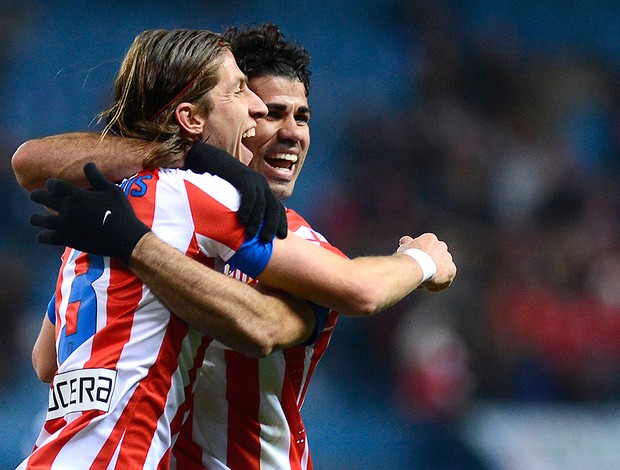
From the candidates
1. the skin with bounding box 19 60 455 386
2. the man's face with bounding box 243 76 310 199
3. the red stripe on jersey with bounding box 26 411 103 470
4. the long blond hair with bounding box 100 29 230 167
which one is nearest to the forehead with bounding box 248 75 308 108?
the man's face with bounding box 243 76 310 199

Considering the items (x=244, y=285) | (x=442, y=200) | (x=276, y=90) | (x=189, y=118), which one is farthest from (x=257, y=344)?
(x=442, y=200)

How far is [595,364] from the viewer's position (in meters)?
7.91

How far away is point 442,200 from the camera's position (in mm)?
8812

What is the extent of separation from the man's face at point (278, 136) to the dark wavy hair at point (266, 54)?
40 millimetres

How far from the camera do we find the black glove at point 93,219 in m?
2.55

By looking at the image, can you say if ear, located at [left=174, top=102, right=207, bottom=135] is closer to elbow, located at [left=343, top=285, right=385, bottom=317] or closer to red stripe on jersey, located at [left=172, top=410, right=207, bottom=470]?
elbow, located at [left=343, top=285, right=385, bottom=317]

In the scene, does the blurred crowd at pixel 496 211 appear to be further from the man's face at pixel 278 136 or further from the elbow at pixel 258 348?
the elbow at pixel 258 348

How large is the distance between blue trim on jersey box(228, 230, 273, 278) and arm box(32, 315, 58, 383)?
2.66 ft

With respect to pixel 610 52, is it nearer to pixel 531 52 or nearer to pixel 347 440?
pixel 531 52

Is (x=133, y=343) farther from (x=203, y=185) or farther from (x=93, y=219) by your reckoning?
(x=203, y=185)

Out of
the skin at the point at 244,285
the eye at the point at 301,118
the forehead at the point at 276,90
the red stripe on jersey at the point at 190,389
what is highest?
the forehead at the point at 276,90

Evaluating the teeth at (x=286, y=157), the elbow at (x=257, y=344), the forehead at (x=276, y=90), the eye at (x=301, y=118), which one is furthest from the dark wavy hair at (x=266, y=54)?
the elbow at (x=257, y=344)

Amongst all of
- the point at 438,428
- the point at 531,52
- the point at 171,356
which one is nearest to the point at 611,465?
the point at 438,428

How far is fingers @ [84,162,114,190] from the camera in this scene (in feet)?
8.55
